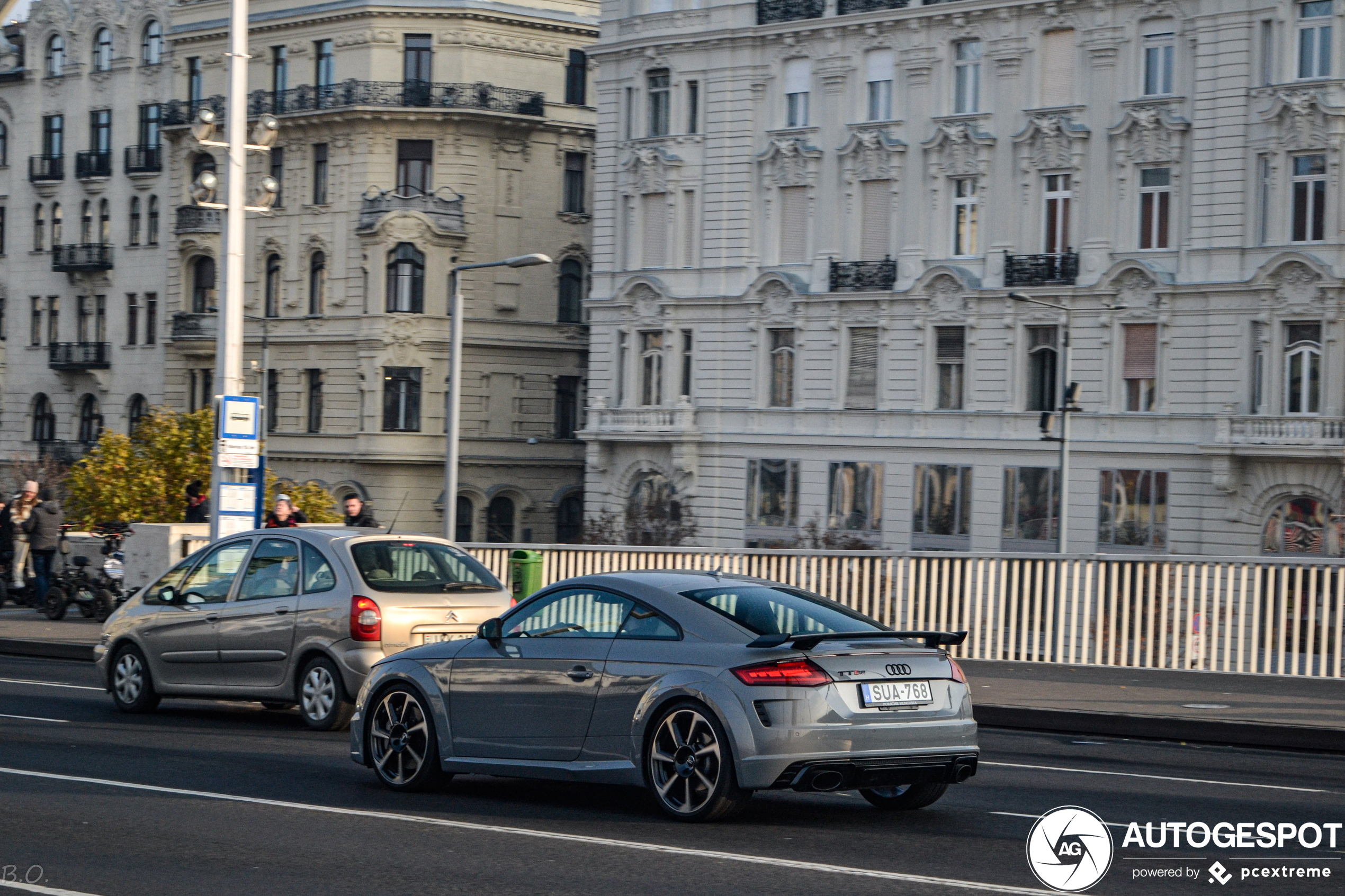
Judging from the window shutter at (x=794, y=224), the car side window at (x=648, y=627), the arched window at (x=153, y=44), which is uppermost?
the arched window at (x=153, y=44)

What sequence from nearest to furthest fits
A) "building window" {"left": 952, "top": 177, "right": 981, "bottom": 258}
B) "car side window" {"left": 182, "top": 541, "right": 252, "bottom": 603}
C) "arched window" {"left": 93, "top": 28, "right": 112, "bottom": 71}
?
"car side window" {"left": 182, "top": 541, "right": 252, "bottom": 603}
"building window" {"left": 952, "top": 177, "right": 981, "bottom": 258}
"arched window" {"left": 93, "top": 28, "right": 112, "bottom": 71}

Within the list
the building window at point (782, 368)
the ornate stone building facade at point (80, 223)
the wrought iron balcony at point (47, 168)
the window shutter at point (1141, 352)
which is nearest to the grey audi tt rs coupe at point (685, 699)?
the window shutter at point (1141, 352)

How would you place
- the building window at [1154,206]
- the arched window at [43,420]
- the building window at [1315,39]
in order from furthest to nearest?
the arched window at [43,420], the building window at [1154,206], the building window at [1315,39]

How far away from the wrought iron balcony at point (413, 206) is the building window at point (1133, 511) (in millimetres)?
25000

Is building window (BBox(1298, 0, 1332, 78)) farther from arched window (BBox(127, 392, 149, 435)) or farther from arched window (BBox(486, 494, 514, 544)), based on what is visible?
arched window (BBox(127, 392, 149, 435))

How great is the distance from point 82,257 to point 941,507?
1488 inches

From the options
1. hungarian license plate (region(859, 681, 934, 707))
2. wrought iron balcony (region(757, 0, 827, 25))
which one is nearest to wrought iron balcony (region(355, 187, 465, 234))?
wrought iron balcony (region(757, 0, 827, 25))

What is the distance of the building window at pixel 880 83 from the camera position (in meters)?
51.0

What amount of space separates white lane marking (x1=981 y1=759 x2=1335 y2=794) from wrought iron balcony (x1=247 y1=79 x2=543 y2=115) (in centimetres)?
5133

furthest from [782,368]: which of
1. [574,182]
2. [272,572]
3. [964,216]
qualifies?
[272,572]

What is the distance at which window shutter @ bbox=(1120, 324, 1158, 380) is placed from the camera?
47250 millimetres

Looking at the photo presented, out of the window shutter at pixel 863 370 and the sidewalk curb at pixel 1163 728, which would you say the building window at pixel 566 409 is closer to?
the window shutter at pixel 863 370

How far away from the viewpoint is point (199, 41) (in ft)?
223

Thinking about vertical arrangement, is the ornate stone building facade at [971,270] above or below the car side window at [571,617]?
above
